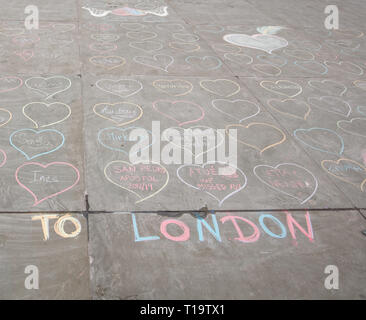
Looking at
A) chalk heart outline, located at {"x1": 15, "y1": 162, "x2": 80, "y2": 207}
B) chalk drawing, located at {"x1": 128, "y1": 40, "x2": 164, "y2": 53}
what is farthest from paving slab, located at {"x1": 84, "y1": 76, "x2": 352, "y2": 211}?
chalk drawing, located at {"x1": 128, "y1": 40, "x2": 164, "y2": 53}

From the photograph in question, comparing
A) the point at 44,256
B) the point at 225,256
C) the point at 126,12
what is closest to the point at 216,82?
the point at 225,256

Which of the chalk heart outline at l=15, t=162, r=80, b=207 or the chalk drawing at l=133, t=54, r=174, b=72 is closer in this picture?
the chalk heart outline at l=15, t=162, r=80, b=207

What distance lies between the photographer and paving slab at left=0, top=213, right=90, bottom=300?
89.6 inches

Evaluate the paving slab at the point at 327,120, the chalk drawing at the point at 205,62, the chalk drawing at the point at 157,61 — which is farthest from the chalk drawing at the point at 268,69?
the chalk drawing at the point at 157,61

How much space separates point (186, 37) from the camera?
22.9 feet

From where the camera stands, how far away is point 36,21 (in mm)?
7113

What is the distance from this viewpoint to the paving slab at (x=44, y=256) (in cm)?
228

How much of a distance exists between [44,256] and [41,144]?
1.41 metres

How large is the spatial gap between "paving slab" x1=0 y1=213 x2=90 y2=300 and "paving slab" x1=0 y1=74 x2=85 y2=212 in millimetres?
160

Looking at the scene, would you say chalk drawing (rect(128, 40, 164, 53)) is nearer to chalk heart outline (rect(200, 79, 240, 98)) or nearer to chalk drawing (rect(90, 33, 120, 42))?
chalk drawing (rect(90, 33, 120, 42))

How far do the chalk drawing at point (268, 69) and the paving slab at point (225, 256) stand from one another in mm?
3110

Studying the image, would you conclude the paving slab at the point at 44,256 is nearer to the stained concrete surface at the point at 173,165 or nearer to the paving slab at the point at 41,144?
the stained concrete surface at the point at 173,165

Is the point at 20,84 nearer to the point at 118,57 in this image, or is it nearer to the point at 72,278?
the point at 118,57

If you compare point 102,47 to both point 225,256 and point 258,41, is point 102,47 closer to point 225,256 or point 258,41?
point 258,41
